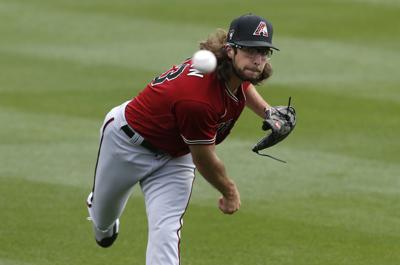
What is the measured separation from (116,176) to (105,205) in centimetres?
33

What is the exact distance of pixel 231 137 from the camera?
11.2 m

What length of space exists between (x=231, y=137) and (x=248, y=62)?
4925 millimetres

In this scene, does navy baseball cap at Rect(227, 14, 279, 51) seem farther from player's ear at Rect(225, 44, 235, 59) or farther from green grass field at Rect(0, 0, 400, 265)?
green grass field at Rect(0, 0, 400, 265)

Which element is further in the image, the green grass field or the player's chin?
the green grass field

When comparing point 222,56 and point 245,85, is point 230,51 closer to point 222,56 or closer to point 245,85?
point 222,56

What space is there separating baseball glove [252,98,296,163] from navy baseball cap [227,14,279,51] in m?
0.65

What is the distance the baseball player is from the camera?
6258mm

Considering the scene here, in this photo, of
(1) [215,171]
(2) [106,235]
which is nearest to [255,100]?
(1) [215,171]

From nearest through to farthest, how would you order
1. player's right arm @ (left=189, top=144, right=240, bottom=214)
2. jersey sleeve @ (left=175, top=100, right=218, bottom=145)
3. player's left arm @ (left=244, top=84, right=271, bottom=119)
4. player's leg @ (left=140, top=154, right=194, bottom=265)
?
jersey sleeve @ (left=175, top=100, right=218, bottom=145)
player's right arm @ (left=189, top=144, right=240, bottom=214)
player's leg @ (left=140, top=154, right=194, bottom=265)
player's left arm @ (left=244, top=84, right=271, bottom=119)

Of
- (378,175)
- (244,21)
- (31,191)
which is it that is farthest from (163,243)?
(378,175)

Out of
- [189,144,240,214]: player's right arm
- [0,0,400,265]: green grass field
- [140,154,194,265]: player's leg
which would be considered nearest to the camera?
[189,144,240,214]: player's right arm

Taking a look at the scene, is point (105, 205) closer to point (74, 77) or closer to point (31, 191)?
point (31, 191)

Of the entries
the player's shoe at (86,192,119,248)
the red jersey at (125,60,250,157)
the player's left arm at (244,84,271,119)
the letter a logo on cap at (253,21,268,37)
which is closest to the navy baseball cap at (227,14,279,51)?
the letter a logo on cap at (253,21,268,37)

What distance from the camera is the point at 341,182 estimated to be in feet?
31.6
